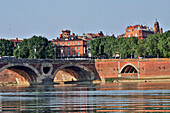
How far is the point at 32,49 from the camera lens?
15800 centimetres

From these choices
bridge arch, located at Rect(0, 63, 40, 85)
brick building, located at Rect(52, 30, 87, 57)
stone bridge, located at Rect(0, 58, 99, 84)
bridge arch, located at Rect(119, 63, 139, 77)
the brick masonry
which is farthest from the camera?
brick building, located at Rect(52, 30, 87, 57)

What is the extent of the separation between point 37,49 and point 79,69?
1028 inches

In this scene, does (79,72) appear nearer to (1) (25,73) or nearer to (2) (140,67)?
(2) (140,67)

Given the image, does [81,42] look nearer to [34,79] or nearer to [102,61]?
→ [102,61]

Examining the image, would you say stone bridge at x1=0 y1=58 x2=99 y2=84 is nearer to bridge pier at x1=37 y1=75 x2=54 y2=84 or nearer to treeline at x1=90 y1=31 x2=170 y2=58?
bridge pier at x1=37 y1=75 x2=54 y2=84

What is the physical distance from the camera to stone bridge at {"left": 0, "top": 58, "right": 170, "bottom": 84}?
121 m

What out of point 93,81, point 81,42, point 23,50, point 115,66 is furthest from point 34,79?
point 81,42

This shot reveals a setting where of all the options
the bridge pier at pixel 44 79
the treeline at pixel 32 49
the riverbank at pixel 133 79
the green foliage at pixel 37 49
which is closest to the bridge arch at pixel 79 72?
the bridge pier at pixel 44 79

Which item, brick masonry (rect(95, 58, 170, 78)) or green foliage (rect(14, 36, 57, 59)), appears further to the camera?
green foliage (rect(14, 36, 57, 59))

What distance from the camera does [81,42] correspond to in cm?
18950

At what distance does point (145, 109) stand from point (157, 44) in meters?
83.6

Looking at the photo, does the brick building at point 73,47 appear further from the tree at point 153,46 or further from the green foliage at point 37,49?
the tree at point 153,46

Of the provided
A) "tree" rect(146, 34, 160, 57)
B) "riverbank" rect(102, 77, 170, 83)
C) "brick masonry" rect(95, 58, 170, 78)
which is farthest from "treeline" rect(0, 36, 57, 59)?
"tree" rect(146, 34, 160, 57)

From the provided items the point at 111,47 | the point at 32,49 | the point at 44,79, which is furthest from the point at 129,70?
the point at 32,49
